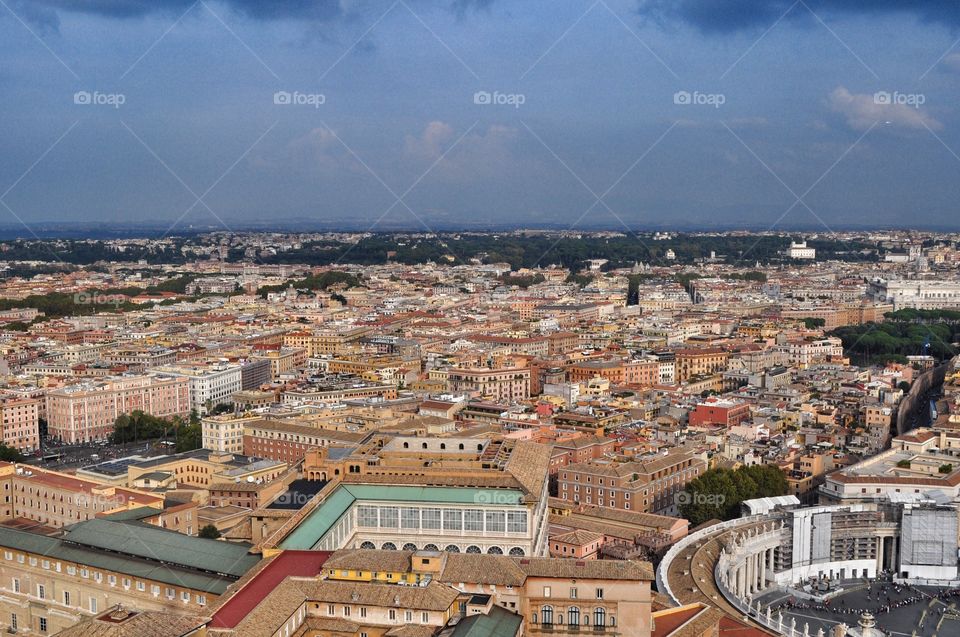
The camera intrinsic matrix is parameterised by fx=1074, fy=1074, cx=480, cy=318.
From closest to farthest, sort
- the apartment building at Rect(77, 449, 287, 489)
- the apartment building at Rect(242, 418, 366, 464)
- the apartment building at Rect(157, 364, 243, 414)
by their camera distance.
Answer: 1. the apartment building at Rect(77, 449, 287, 489)
2. the apartment building at Rect(242, 418, 366, 464)
3. the apartment building at Rect(157, 364, 243, 414)

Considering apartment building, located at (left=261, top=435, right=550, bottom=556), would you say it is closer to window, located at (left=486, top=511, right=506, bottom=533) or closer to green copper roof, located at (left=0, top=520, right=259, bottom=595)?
window, located at (left=486, top=511, right=506, bottom=533)

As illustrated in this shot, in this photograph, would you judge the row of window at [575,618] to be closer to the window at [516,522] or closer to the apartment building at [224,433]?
the window at [516,522]

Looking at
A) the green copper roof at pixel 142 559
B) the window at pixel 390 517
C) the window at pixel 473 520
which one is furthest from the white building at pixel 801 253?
the green copper roof at pixel 142 559

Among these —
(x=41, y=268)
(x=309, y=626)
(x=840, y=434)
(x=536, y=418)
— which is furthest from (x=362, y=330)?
(x=41, y=268)

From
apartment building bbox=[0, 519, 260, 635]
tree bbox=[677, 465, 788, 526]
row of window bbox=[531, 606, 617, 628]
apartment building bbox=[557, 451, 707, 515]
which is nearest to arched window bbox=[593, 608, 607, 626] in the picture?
row of window bbox=[531, 606, 617, 628]

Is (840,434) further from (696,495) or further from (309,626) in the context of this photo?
(309,626)

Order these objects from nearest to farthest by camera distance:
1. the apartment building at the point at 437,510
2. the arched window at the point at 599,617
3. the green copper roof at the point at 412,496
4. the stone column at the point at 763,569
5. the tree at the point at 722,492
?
the arched window at the point at 599,617
the green copper roof at the point at 412,496
the apartment building at the point at 437,510
the stone column at the point at 763,569
the tree at the point at 722,492
